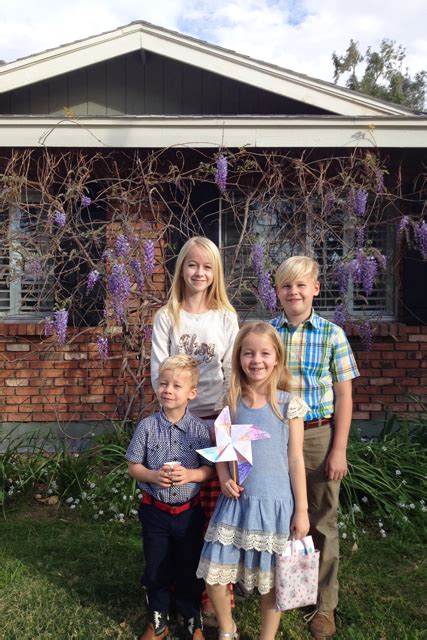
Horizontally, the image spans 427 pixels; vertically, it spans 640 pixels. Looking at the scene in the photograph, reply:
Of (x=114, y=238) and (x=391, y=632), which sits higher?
(x=114, y=238)

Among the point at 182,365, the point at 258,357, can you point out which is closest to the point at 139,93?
the point at 182,365

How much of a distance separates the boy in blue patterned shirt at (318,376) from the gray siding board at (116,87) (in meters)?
4.07

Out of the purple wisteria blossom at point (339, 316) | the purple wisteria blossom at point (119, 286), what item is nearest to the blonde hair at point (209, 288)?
the purple wisteria blossom at point (119, 286)

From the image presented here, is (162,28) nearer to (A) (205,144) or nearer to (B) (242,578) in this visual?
(A) (205,144)

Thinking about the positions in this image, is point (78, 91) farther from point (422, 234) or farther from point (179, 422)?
point (179, 422)

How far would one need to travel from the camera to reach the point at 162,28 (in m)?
5.00

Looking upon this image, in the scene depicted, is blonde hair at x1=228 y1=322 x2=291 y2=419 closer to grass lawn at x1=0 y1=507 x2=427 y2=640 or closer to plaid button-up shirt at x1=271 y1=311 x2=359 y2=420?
plaid button-up shirt at x1=271 y1=311 x2=359 y2=420

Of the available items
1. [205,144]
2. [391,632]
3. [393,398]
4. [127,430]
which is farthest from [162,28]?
[391,632]

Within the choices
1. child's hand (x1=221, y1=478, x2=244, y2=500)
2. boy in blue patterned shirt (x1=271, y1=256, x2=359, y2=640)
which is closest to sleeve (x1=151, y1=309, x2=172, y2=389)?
boy in blue patterned shirt (x1=271, y1=256, x2=359, y2=640)

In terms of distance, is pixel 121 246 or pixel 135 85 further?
pixel 135 85

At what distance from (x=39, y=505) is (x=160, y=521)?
204cm

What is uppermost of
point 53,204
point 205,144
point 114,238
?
point 205,144

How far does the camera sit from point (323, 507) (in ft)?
8.47

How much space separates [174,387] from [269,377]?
1.35ft
